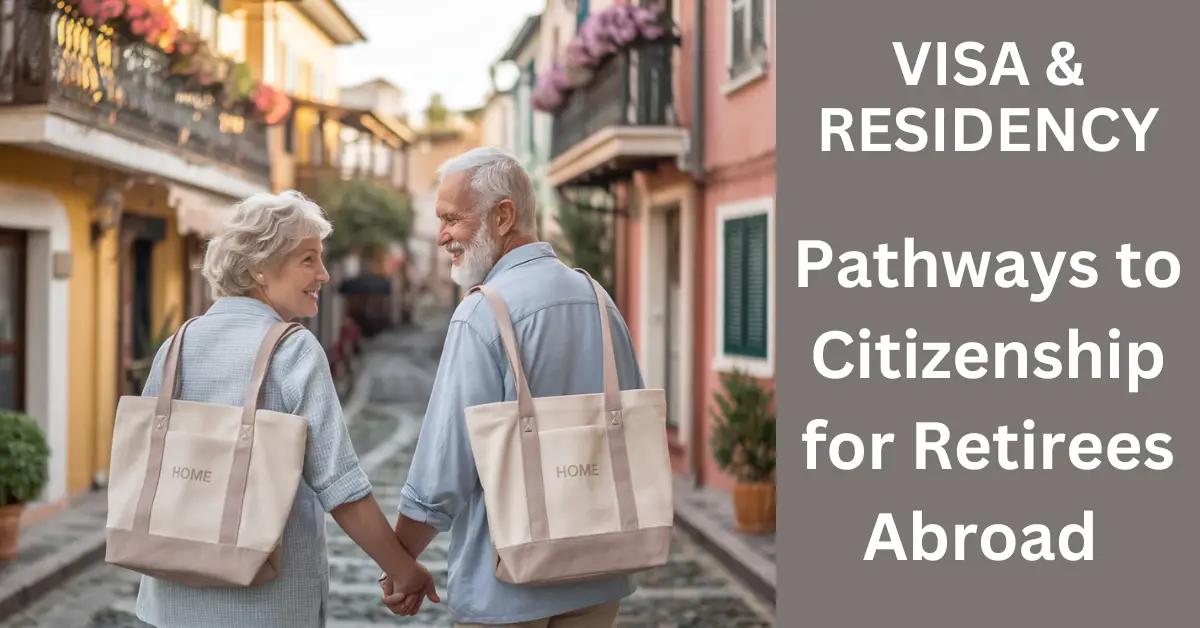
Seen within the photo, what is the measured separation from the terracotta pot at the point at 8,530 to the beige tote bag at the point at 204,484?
21.4 feet

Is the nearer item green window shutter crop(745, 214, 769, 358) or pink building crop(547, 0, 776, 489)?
green window shutter crop(745, 214, 769, 358)

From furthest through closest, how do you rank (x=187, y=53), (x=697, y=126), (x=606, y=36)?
(x=606, y=36), (x=187, y=53), (x=697, y=126)

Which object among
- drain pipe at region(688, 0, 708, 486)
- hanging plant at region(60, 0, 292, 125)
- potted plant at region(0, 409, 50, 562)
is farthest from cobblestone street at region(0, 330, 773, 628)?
hanging plant at region(60, 0, 292, 125)

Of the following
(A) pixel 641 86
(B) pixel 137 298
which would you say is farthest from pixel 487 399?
(B) pixel 137 298

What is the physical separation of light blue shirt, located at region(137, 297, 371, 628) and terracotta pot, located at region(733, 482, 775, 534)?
299 inches

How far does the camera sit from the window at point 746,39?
1291 cm

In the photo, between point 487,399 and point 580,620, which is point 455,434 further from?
point 580,620

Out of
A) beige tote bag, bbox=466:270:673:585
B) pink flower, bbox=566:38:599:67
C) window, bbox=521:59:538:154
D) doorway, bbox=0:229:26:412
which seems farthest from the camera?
window, bbox=521:59:538:154

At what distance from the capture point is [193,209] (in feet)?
50.4

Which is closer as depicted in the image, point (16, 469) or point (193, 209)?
point (16, 469)

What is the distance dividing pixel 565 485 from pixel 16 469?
670 centimetres

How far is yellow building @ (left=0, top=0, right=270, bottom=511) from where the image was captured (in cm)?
1113

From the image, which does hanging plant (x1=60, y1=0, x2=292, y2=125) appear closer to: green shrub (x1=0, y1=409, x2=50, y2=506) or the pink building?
green shrub (x1=0, y1=409, x2=50, y2=506)

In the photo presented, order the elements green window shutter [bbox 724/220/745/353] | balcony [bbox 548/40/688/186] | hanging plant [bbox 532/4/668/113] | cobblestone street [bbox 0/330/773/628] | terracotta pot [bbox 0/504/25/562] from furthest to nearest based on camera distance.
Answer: hanging plant [bbox 532/4/668/113]
balcony [bbox 548/40/688/186]
green window shutter [bbox 724/220/745/353]
terracotta pot [bbox 0/504/25/562]
cobblestone street [bbox 0/330/773/628]
